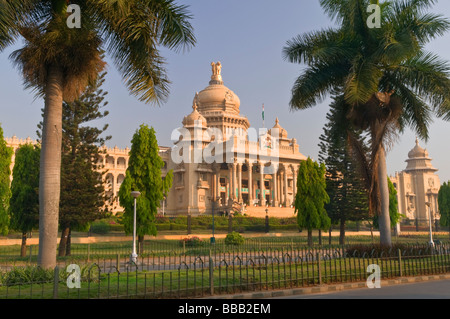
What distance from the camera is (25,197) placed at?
1059 inches

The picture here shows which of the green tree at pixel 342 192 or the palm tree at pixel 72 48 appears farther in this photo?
the green tree at pixel 342 192

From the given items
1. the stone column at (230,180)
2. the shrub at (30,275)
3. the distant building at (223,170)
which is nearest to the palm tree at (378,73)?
the shrub at (30,275)

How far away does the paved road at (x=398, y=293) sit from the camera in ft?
33.8

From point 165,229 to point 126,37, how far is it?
30.9 metres

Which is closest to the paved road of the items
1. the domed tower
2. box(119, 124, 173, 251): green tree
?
box(119, 124, 173, 251): green tree

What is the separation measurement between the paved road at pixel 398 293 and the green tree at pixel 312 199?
20.4 metres

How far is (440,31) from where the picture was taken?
1691 centimetres

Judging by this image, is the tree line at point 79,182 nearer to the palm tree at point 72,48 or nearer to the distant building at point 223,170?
the palm tree at point 72,48

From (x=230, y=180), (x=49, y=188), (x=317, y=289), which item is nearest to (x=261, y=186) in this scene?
(x=230, y=180)

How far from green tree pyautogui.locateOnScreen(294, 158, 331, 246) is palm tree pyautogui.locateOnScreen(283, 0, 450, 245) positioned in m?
15.3

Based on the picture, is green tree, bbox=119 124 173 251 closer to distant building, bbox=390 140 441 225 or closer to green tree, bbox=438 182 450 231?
green tree, bbox=438 182 450 231

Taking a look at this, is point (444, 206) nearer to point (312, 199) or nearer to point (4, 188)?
point (312, 199)

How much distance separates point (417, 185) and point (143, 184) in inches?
3578

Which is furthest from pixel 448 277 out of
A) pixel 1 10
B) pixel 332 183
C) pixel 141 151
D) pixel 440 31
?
pixel 332 183
